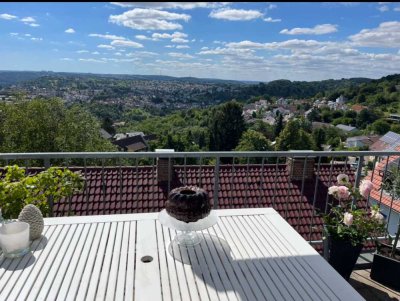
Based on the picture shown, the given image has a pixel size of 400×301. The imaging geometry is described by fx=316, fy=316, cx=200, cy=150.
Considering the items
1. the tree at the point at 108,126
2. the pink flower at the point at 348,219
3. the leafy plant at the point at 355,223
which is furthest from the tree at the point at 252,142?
the pink flower at the point at 348,219

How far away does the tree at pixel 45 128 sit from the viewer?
56.0 ft

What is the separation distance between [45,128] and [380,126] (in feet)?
196

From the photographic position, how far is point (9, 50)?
107 ft

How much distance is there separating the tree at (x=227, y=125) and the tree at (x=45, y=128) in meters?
22.2

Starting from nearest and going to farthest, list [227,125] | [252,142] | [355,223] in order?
[355,223] → [252,142] → [227,125]

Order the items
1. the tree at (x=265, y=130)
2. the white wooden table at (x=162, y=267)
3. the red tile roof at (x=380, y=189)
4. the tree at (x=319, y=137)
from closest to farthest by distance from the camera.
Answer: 1. the white wooden table at (x=162, y=267)
2. the red tile roof at (x=380, y=189)
3. the tree at (x=319, y=137)
4. the tree at (x=265, y=130)

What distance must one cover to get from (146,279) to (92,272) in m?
0.25

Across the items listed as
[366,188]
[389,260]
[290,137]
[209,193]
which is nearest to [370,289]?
[389,260]

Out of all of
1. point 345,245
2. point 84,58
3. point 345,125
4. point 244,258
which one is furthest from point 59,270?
point 345,125

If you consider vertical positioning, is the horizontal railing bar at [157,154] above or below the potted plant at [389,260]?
above

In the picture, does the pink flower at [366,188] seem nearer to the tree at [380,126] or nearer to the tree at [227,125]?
the tree at [227,125]

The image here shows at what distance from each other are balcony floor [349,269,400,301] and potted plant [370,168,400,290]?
5 centimetres

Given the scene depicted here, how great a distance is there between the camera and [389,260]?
2637mm

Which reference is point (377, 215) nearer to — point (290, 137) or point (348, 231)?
point (348, 231)
